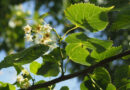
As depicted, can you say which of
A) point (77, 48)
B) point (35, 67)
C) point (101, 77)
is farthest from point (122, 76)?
point (35, 67)

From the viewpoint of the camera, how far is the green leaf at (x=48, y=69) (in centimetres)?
77

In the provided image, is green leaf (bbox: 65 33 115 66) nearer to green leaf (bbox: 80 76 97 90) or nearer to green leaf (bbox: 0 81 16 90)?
green leaf (bbox: 80 76 97 90)

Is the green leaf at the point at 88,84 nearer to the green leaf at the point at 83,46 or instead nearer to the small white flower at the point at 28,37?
the green leaf at the point at 83,46

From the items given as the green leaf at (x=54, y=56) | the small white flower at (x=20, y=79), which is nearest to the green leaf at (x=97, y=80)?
the green leaf at (x=54, y=56)

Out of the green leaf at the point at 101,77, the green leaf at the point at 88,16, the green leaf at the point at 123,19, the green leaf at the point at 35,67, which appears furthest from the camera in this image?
the green leaf at the point at 35,67

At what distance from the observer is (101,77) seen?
27.8 inches

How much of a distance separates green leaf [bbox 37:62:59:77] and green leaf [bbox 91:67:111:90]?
13 cm

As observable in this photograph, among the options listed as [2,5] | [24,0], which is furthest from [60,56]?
[24,0]

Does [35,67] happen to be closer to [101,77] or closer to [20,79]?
[20,79]

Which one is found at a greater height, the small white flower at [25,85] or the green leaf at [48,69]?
the green leaf at [48,69]

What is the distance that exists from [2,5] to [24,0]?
73cm

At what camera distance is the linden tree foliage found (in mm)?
601

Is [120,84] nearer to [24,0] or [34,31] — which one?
[34,31]

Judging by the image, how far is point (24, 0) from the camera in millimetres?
4777
